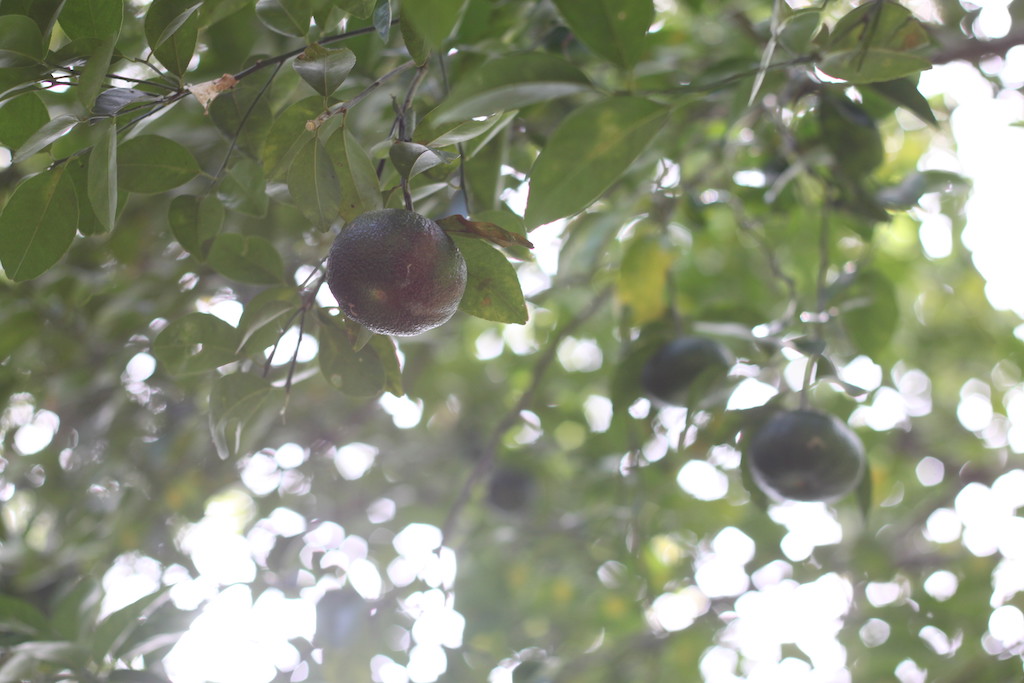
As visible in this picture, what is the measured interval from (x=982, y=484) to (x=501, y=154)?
2.88 meters

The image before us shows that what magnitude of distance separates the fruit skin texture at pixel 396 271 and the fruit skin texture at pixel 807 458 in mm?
844

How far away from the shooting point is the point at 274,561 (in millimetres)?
2930

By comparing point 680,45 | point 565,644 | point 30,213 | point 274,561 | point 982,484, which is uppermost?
point 30,213

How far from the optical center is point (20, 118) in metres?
1.24

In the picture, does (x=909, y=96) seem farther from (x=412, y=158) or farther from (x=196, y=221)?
(x=196, y=221)

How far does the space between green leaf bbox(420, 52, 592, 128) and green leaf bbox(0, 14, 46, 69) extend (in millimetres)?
580

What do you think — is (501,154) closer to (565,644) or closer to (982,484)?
(565,644)

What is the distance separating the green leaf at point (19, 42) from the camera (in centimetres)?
107

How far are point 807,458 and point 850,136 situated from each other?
75 centimetres

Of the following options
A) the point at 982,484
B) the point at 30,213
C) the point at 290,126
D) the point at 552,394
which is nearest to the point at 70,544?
the point at 552,394

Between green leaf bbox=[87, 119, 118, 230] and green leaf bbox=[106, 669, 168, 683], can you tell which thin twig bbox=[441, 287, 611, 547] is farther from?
green leaf bbox=[87, 119, 118, 230]

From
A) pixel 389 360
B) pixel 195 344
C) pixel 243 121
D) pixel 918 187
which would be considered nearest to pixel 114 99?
pixel 243 121

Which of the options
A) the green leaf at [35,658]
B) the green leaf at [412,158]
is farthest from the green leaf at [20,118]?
the green leaf at [35,658]

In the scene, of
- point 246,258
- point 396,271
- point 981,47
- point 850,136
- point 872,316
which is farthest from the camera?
point 981,47
